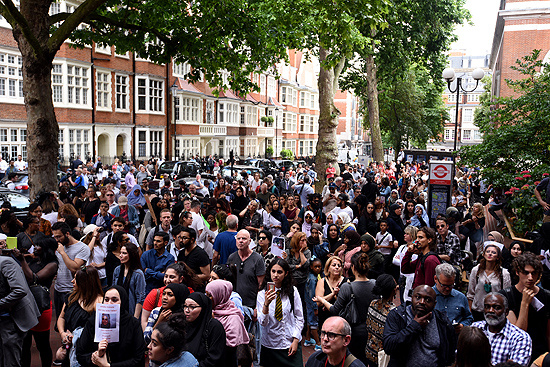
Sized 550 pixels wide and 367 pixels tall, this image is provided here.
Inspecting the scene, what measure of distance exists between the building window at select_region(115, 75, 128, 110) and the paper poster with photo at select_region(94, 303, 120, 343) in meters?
32.4

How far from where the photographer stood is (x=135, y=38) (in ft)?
51.8

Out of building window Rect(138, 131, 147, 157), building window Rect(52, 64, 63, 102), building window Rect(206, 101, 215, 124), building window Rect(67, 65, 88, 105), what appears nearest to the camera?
building window Rect(52, 64, 63, 102)

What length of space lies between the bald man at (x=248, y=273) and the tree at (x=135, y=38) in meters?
7.80

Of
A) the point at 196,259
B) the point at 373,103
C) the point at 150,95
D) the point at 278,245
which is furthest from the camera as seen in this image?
the point at 150,95

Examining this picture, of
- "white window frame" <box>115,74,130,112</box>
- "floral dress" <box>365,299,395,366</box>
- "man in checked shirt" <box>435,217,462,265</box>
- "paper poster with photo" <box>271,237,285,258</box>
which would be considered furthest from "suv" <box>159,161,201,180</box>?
"floral dress" <box>365,299,395,366</box>

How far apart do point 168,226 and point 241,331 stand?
376cm

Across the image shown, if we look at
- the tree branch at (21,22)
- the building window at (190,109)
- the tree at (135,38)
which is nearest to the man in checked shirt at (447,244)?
the tree at (135,38)

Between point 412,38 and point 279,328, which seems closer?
point 279,328

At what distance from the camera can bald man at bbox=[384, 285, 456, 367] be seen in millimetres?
4305

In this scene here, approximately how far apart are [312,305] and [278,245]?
1048mm

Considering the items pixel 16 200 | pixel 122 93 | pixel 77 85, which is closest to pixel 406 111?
pixel 122 93

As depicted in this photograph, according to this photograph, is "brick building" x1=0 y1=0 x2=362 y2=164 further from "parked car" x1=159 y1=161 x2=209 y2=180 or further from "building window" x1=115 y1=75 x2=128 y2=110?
"parked car" x1=159 y1=161 x2=209 y2=180

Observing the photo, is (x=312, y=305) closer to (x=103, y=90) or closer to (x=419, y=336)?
(x=419, y=336)

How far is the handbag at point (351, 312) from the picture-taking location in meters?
5.57
